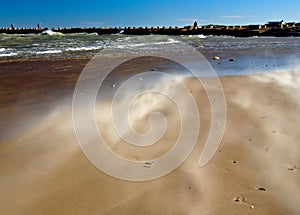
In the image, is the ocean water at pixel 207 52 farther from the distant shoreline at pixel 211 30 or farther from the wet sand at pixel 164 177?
the distant shoreline at pixel 211 30

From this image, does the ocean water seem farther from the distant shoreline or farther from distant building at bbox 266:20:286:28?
distant building at bbox 266:20:286:28

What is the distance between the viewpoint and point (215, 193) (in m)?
2.63

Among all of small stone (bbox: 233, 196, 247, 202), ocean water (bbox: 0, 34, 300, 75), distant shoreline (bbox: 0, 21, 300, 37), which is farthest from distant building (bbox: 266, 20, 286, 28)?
small stone (bbox: 233, 196, 247, 202)

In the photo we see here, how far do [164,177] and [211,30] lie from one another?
148 ft

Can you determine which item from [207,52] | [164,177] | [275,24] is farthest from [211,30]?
[164,177]

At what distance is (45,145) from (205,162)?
1845 millimetres

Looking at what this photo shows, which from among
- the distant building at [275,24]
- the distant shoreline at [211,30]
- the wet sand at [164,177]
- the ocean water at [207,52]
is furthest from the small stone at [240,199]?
the distant building at [275,24]

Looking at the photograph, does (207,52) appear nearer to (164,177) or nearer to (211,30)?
(164,177)

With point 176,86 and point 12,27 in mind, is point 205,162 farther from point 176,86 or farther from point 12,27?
point 12,27

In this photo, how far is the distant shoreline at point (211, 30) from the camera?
3975 centimetres

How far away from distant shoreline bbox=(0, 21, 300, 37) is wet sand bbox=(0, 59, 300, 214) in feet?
120

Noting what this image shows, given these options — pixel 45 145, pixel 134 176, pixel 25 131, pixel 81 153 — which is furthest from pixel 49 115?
pixel 134 176

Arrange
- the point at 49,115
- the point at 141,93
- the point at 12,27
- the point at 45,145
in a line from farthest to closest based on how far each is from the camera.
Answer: the point at 12,27, the point at 141,93, the point at 49,115, the point at 45,145

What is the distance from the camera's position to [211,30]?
4531cm
